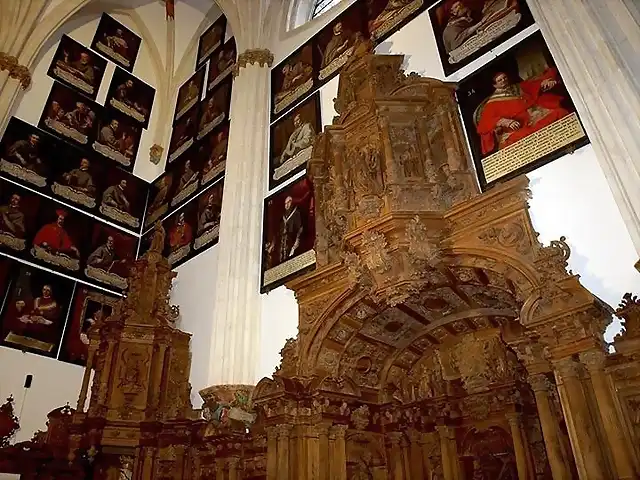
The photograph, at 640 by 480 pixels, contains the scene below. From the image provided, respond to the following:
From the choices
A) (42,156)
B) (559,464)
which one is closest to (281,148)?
(42,156)

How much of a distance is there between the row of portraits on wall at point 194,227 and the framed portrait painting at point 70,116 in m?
3.61

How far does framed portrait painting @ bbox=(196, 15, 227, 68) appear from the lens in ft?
51.1

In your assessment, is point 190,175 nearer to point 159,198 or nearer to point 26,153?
point 159,198

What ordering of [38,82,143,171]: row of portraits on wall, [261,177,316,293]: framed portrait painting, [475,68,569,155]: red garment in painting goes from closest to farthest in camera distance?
[475,68,569,155]: red garment in painting, [261,177,316,293]: framed portrait painting, [38,82,143,171]: row of portraits on wall

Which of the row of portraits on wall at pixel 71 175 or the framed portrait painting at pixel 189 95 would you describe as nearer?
the row of portraits on wall at pixel 71 175

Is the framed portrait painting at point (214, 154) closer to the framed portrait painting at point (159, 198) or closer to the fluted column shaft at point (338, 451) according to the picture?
the framed portrait painting at point (159, 198)

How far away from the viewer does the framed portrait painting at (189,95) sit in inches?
595

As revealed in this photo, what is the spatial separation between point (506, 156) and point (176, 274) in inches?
272

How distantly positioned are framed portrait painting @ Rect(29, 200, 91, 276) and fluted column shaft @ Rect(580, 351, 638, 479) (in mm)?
10568

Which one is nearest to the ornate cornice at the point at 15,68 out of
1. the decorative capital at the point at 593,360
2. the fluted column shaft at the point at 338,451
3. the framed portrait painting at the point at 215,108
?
the framed portrait painting at the point at 215,108

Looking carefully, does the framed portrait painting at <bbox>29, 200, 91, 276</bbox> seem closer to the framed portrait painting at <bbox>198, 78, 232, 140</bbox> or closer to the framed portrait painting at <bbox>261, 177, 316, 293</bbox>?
the framed portrait painting at <bbox>198, 78, 232, 140</bbox>

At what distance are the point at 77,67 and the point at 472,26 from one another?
36.3 ft

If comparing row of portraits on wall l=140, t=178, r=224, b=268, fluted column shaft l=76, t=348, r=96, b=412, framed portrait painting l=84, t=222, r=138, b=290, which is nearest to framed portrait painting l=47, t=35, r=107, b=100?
framed portrait painting l=84, t=222, r=138, b=290

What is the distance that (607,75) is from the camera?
19.5 feet
